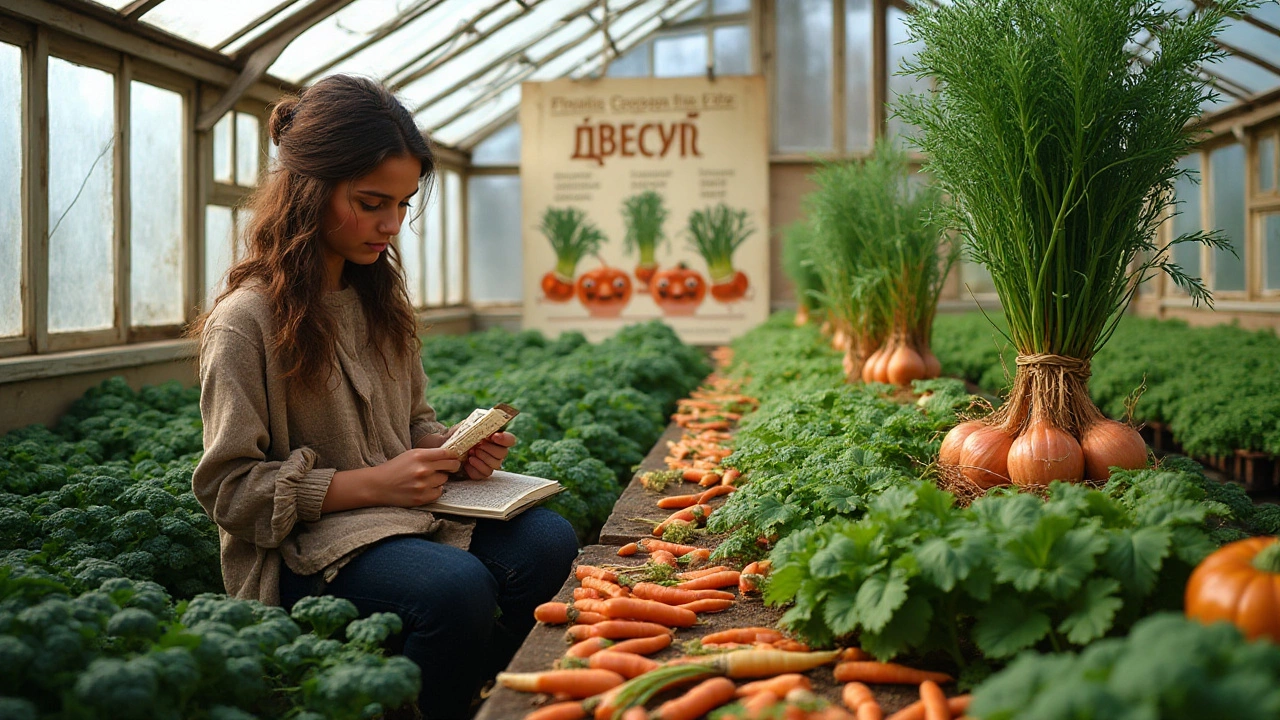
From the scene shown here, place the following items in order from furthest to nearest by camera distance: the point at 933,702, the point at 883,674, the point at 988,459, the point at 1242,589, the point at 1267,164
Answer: the point at 1267,164, the point at 988,459, the point at 883,674, the point at 933,702, the point at 1242,589

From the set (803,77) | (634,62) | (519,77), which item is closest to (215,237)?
(519,77)

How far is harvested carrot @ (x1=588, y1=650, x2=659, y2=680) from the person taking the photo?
1948 mm

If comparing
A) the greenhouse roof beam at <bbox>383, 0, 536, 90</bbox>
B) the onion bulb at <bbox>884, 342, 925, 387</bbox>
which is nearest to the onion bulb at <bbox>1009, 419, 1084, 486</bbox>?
the onion bulb at <bbox>884, 342, 925, 387</bbox>

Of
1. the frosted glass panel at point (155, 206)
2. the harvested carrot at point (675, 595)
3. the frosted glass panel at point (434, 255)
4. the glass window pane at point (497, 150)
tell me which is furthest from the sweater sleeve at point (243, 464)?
the glass window pane at point (497, 150)

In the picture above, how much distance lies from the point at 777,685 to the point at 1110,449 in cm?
127

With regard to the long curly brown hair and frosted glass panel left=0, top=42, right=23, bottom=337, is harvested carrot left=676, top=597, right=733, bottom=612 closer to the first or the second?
the long curly brown hair

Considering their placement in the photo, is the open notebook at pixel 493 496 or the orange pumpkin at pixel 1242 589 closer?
the orange pumpkin at pixel 1242 589

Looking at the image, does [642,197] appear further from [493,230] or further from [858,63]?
[858,63]

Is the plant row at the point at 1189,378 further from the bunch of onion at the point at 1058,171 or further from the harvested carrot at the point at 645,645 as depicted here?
the harvested carrot at the point at 645,645

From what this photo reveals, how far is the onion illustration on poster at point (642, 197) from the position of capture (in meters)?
10.0

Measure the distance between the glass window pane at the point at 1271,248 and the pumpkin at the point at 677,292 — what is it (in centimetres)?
563

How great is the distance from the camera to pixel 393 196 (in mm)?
2340

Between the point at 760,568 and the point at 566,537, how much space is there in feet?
1.82

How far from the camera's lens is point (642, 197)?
9977 mm
